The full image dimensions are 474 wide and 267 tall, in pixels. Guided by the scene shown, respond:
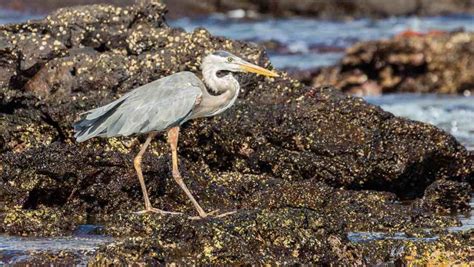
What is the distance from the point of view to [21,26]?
8.88m

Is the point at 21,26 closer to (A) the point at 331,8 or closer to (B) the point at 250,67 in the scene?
(B) the point at 250,67

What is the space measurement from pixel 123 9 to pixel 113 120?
237 centimetres

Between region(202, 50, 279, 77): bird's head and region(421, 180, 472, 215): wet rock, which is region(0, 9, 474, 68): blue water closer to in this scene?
region(421, 180, 472, 215): wet rock

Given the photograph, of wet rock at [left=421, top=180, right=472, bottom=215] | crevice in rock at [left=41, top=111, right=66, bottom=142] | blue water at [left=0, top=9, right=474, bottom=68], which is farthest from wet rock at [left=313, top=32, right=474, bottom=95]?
crevice in rock at [left=41, top=111, right=66, bottom=142]

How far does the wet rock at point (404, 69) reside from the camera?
687 inches

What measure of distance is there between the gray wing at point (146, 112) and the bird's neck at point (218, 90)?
0.14m

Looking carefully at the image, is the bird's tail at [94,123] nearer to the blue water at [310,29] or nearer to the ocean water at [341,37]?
the ocean water at [341,37]

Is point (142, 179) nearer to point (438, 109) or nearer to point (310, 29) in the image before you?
point (438, 109)

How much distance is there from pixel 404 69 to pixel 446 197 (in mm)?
10090

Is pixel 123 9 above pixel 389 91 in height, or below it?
above

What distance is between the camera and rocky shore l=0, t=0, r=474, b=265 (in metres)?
6.19

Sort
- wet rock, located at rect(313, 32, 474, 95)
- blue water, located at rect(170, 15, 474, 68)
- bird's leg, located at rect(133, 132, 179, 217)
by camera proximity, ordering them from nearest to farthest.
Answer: bird's leg, located at rect(133, 132, 179, 217), wet rock, located at rect(313, 32, 474, 95), blue water, located at rect(170, 15, 474, 68)

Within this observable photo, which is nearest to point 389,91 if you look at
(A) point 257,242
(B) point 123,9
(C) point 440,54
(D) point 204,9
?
(C) point 440,54

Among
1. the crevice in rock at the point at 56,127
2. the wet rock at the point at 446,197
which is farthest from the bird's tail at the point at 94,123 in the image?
the wet rock at the point at 446,197
